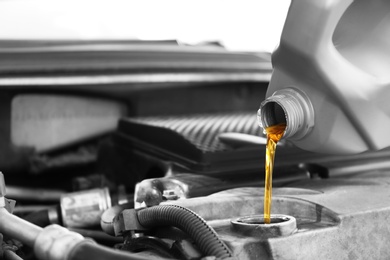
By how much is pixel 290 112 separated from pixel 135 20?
1106mm

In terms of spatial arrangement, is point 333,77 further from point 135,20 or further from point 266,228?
point 135,20

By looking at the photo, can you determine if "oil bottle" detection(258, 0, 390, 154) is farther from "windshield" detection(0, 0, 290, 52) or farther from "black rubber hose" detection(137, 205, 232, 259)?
"windshield" detection(0, 0, 290, 52)

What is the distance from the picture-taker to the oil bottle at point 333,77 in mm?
728

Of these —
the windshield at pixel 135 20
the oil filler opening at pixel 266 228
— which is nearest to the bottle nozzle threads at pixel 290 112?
the oil filler opening at pixel 266 228

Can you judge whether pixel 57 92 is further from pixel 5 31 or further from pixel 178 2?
pixel 178 2

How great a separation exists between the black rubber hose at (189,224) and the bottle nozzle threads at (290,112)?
19 cm

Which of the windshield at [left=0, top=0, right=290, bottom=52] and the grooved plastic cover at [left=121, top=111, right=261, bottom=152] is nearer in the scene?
the grooved plastic cover at [left=121, top=111, right=261, bottom=152]

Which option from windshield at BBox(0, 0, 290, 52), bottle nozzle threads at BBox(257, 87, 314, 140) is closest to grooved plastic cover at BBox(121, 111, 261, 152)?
bottle nozzle threads at BBox(257, 87, 314, 140)

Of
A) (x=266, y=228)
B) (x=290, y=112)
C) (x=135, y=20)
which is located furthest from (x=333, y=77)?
(x=135, y=20)

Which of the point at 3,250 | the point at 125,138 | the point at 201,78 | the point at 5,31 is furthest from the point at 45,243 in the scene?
the point at 5,31

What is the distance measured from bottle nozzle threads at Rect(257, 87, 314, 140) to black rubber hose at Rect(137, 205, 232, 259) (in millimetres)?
194

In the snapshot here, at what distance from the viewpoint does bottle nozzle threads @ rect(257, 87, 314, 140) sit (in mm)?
728

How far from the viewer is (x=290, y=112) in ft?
2.37

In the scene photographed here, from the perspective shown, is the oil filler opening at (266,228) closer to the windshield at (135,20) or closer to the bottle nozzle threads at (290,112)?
the bottle nozzle threads at (290,112)
